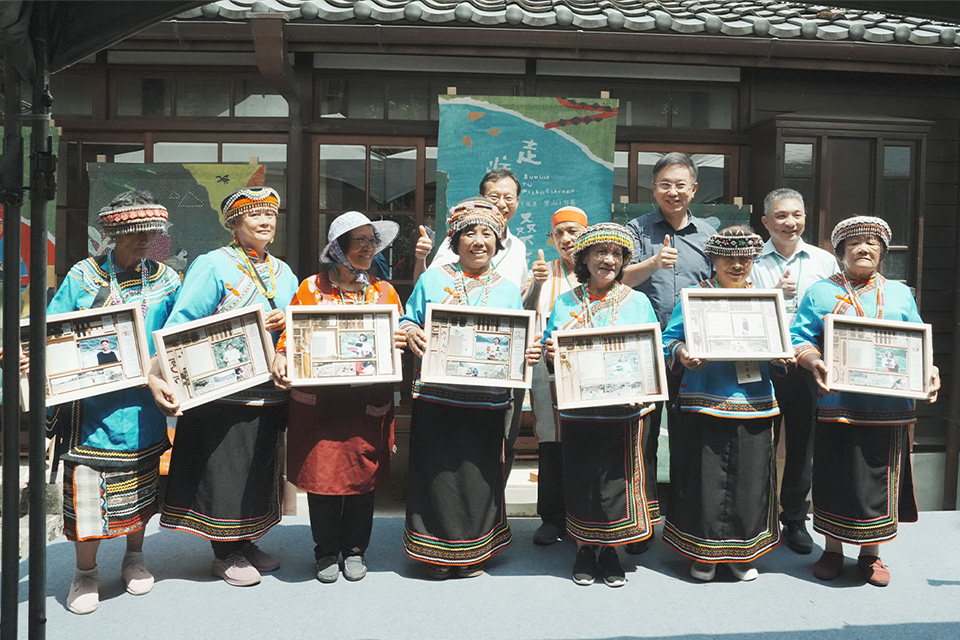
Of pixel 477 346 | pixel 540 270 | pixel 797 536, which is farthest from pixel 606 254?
pixel 797 536

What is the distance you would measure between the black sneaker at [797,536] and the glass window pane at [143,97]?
4.78 meters

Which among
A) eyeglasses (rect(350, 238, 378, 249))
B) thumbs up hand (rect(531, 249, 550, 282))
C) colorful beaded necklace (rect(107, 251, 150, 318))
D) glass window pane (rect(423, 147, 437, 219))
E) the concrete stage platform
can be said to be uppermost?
glass window pane (rect(423, 147, 437, 219))

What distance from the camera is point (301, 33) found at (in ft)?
15.9

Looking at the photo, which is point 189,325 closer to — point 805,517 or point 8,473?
point 8,473

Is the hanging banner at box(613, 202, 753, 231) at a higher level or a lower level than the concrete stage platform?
higher

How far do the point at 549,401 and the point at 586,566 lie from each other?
0.86 metres

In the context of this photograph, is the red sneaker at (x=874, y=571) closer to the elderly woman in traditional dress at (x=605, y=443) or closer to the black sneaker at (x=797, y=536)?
the black sneaker at (x=797, y=536)

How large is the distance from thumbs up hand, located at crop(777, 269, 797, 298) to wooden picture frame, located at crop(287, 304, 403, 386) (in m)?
2.03

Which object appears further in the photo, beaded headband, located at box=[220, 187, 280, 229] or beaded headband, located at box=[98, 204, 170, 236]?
beaded headband, located at box=[220, 187, 280, 229]

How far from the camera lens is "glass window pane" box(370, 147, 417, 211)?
5422mm

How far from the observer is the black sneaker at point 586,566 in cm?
344

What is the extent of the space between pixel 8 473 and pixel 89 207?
3.53 meters

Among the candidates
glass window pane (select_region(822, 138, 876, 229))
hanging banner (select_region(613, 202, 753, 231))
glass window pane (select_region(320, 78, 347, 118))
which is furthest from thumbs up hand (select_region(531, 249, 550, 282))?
glass window pane (select_region(822, 138, 876, 229))

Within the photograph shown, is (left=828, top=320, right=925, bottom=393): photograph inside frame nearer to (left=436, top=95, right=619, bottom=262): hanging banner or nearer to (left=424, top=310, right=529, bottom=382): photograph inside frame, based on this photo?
(left=424, top=310, right=529, bottom=382): photograph inside frame
